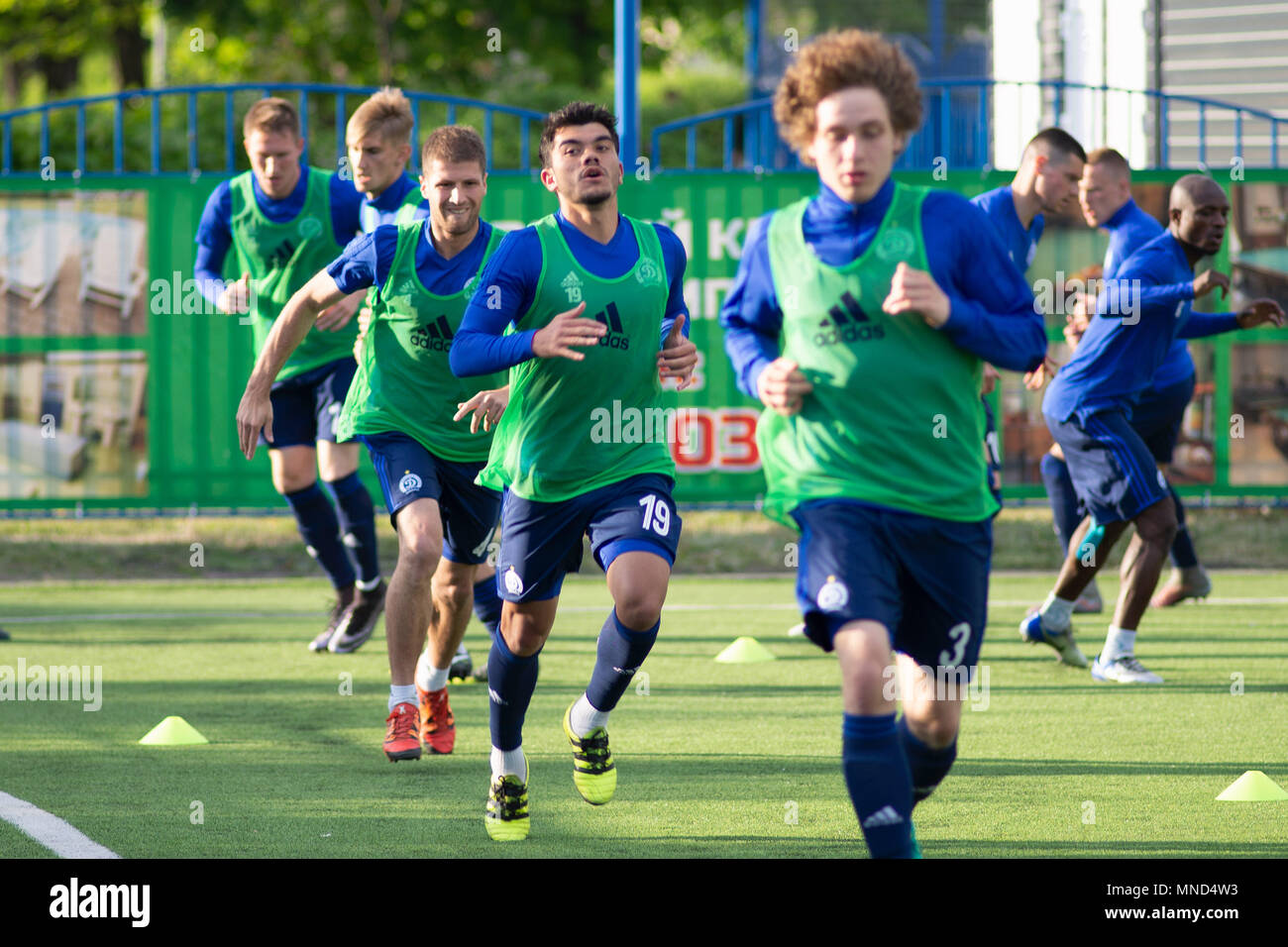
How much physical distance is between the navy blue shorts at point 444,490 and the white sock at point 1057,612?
9.43 ft

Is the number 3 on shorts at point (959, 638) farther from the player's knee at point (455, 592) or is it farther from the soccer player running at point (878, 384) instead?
the player's knee at point (455, 592)

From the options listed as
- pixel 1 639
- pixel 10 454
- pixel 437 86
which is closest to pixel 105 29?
pixel 437 86

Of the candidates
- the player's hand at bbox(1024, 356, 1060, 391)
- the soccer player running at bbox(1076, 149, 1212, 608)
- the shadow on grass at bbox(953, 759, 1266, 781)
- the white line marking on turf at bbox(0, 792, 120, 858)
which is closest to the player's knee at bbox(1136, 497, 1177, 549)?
the soccer player running at bbox(1076, 149, 1212, 608)

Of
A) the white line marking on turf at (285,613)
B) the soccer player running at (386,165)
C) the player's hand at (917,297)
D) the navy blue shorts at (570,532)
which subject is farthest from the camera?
the white line marking on turf at (285,613)

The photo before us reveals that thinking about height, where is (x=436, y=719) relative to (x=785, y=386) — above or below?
below

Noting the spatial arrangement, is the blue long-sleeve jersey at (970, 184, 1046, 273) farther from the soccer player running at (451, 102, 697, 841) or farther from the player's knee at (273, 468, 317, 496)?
the player's knee at (273, 468, 317, 496)

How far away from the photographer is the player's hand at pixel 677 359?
17.4 ft

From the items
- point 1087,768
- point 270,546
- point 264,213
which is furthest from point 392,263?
point 270,546

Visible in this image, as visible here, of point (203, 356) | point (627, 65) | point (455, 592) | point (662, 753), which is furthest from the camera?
point (627, 65)

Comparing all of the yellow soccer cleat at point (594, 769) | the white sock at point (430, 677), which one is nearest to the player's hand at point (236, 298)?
the white sock at point (430, 677)

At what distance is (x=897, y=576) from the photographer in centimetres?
431

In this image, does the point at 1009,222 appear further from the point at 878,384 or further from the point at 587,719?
the point at 878,384

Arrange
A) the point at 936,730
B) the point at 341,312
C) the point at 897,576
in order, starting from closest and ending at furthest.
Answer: the point at 897,576
the point at 936,730
the point at 341,312

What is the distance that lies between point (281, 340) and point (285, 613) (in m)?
4.53
